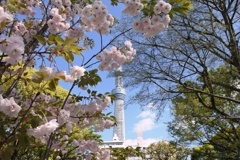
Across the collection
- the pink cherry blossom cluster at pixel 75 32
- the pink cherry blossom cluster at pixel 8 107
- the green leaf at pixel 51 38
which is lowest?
the pink cherry blossom cluster at pixel 8 107

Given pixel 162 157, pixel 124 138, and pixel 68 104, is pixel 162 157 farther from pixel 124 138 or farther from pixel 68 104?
pixel 124 138

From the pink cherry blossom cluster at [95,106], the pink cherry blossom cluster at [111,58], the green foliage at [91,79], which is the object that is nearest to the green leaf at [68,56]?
the green foliage at [91,79]

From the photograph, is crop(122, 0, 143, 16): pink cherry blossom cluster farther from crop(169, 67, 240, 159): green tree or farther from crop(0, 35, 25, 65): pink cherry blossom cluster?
crop(169, 67, 240, 159): green tree

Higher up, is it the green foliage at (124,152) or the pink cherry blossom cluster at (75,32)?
the pink cherry blossom cluster at (75,32)

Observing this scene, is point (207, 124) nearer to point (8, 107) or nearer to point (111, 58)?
point (111, 58)

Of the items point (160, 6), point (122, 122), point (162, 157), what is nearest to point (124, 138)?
point (122, 122)

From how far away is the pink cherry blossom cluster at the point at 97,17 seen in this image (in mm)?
2297

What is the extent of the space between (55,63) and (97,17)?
2.38ft

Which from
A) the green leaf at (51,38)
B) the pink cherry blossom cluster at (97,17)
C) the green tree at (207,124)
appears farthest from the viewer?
the green tree at (207,124)

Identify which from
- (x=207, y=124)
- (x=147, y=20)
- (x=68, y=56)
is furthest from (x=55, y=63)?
(x=207, y=124)

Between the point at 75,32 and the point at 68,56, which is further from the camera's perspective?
the point at 75,32

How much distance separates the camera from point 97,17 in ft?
7.73

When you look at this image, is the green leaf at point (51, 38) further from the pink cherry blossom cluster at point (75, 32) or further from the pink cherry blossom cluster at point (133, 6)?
the pink cherry blossom cluster at point (75, 32)

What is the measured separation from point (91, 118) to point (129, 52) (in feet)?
2.99
